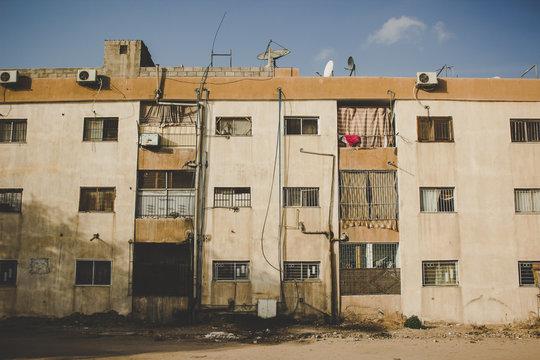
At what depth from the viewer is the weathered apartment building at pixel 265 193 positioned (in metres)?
15.3

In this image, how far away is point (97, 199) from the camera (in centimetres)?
1595

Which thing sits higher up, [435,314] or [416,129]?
[416,129]

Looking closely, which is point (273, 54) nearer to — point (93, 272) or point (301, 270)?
point (301, 270)

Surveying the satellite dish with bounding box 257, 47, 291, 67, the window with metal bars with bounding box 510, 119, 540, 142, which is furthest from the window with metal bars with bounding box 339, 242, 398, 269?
the satellite dish with bounding box 257, 47, 291, 67

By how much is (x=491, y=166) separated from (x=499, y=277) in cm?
429

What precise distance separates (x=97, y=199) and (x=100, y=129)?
284 cm

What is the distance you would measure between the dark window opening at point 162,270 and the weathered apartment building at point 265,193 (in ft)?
0.18

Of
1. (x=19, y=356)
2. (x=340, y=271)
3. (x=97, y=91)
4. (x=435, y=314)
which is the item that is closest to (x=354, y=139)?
(x=340, y=271)

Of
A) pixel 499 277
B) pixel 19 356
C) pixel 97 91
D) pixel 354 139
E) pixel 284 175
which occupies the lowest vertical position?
pixel 19 356

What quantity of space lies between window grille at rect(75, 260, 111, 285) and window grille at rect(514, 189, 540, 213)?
16.2 meters

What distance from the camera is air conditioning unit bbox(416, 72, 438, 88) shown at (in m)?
16.1

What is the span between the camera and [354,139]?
16.3m

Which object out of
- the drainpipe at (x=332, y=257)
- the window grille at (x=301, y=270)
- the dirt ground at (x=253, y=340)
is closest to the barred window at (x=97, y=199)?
the dirt ground at (x=253, y=340)

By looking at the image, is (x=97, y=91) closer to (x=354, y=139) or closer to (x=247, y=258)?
(x=247, y=258)
